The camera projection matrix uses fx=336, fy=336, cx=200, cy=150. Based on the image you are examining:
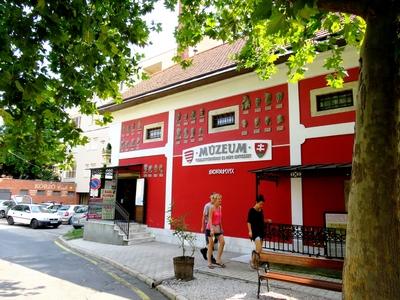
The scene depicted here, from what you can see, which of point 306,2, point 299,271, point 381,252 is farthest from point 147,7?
point 299,271

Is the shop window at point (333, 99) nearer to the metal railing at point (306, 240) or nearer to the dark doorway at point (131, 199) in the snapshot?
the metal railing at point (306, 240)

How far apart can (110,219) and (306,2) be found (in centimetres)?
1364

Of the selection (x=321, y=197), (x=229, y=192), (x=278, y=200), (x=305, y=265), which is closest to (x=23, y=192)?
(x=229, y=192)

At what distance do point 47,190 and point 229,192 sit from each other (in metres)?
30.5

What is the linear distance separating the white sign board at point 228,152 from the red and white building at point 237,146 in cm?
4

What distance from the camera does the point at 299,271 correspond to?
8.33 meters

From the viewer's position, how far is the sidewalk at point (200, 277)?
6383mm

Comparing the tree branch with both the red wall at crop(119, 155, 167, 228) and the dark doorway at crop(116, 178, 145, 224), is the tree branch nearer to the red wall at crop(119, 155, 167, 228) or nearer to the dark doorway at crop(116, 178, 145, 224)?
the red wall at crop(119, 155, 167, 228)

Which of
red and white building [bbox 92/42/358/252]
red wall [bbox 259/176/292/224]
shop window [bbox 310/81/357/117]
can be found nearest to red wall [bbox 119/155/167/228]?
red and white building [bbox 92/42/358/252]

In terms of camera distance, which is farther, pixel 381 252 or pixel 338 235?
pixel 338 235

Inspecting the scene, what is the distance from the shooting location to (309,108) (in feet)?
34.7

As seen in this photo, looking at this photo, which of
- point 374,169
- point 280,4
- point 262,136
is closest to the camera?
point 374,169

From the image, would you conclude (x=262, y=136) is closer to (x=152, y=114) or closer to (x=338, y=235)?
(x=338, y=235)

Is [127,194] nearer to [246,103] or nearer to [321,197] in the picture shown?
[246,103]
